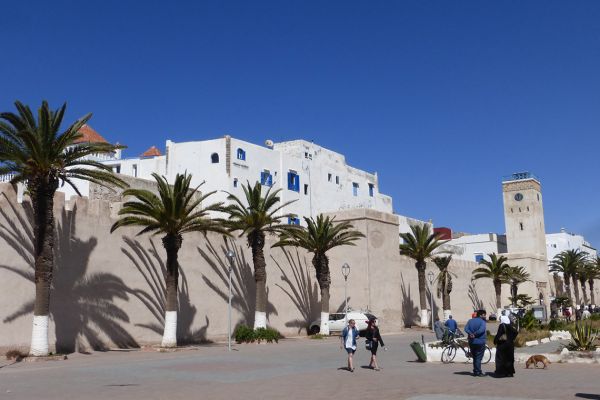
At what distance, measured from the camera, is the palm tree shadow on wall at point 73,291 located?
77.6ft

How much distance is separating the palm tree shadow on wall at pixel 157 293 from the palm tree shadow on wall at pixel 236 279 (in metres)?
1.85

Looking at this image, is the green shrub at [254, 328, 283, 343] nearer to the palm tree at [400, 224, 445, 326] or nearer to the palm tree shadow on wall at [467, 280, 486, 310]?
the palm tree at [400, 224, 445, 326]

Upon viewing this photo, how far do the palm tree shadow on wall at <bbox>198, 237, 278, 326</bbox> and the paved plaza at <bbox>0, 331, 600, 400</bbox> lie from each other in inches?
444

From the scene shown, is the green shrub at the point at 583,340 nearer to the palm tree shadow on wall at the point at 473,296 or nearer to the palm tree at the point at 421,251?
the palm tree at the point at 421,251

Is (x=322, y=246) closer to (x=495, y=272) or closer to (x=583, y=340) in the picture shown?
(x=583, y=340)

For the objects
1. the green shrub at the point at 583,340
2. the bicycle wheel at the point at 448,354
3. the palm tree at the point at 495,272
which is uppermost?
the palm tree at the point at 495,272

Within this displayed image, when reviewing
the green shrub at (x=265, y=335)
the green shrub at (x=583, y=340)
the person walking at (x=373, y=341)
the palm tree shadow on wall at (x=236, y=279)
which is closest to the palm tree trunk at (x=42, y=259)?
the palm tree shadow on wall at (x=236, y=279)

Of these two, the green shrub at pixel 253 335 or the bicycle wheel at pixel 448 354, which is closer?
the bicycle wheel at pixel 448 354

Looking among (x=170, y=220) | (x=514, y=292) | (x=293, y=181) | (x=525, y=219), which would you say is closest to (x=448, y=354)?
(x=170, y=220)

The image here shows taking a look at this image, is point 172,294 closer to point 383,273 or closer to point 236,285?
point 236,285

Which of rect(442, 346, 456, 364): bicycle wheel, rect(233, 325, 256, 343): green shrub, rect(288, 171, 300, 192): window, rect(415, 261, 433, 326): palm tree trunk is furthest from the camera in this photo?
rect(288, 171, 300, 192): window

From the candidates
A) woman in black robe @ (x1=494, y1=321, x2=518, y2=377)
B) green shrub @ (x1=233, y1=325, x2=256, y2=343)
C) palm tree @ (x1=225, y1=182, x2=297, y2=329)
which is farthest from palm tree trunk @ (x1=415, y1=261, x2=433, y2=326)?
woman in black robe @ (x1=494, y1=321, x2=518, y2=377)

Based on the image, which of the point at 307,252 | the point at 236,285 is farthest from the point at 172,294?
the point at 307,252

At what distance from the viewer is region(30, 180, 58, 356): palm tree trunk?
71.6 feet
